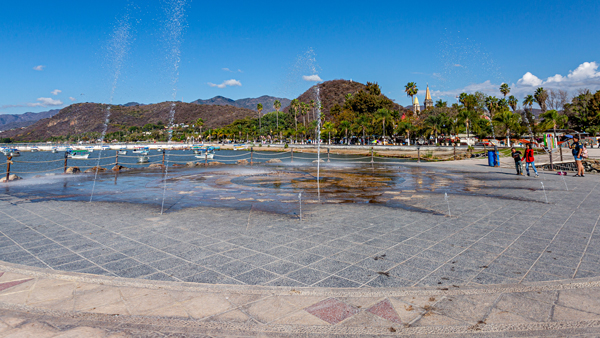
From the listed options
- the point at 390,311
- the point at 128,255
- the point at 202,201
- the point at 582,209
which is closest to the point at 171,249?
the point at 128,255

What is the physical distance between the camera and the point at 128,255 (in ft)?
16.6

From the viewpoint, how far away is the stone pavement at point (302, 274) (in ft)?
10.3

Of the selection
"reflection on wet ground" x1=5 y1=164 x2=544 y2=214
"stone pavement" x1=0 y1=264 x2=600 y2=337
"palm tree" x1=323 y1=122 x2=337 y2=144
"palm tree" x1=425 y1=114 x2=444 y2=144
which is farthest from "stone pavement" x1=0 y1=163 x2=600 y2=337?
"palm tree" x1=323 y1=122 x2=337 y2=144

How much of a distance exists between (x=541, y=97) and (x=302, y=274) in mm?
100513

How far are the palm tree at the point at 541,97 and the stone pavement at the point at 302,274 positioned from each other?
93.5 meters

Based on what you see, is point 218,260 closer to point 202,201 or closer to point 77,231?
point 77,231

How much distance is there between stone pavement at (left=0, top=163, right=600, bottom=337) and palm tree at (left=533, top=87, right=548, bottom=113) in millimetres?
93479

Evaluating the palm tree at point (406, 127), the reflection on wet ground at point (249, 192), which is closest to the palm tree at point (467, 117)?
the palm tree at point (406, 127)

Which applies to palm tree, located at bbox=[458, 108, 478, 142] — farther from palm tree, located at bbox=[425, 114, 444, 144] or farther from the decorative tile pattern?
the decorative tile pattern

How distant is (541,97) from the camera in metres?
82.6

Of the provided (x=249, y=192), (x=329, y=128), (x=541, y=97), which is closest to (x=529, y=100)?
(x=541, y=97)

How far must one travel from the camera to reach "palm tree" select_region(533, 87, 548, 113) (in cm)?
8206

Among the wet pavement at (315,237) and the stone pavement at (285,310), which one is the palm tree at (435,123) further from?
the stone pavement at (285,310)

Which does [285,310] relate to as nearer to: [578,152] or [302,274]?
[302,274]
